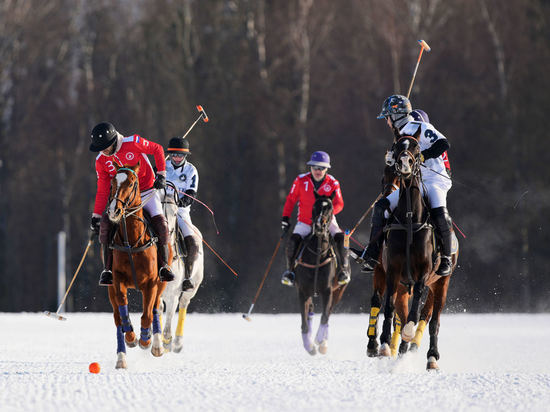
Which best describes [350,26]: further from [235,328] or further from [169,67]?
[235,328]

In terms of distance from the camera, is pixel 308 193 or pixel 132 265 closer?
pixel 132 265

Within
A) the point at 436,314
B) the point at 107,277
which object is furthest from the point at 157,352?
the point at 436,314

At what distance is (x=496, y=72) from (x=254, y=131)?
25.2 feet

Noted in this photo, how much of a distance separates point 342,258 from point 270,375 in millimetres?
4006

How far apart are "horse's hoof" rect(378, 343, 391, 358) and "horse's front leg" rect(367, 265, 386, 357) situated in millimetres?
386

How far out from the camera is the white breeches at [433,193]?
1217cm

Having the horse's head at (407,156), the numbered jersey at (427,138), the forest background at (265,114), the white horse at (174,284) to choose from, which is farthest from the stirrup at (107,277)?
the forest background at (265,114)

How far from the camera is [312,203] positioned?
1584 centimetres

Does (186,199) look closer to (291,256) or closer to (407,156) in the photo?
(291,256)

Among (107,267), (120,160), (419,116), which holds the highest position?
(419,116)

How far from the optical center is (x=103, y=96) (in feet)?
123

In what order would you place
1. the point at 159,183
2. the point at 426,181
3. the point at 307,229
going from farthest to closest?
the point at 307,229 < the point at 159,183 < the point at 426,181

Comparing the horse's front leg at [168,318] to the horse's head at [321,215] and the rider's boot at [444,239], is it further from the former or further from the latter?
the rider's boot at [444,239]

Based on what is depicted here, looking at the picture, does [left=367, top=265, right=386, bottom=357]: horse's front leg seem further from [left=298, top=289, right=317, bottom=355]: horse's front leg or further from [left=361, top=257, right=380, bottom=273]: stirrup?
[left=298, top=289, right=317, bottom=355]: horse's front leg
